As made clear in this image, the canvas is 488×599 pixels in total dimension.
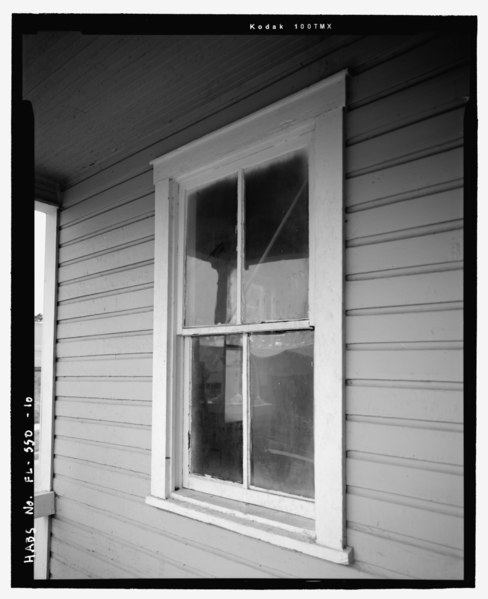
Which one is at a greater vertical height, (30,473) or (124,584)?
(30,473)

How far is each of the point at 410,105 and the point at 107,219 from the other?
4.85ft

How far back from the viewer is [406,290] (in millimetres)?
1063

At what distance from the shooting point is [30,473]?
1.06 meters

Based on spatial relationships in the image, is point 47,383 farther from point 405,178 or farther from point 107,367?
point 405,178

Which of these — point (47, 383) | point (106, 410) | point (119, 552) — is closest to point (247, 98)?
point (106, 410)

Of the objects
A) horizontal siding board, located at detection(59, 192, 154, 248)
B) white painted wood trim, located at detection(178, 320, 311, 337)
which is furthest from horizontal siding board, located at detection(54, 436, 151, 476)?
horizontal siding board, located at detection(59, 192, 154, 248)

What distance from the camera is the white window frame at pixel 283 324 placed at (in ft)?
3.79

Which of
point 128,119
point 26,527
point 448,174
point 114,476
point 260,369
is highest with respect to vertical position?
point 128,119

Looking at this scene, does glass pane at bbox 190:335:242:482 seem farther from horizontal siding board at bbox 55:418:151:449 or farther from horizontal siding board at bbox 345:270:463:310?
horizontal siding board at bbox 345:270:463:310

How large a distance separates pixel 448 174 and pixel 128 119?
4.33 feet

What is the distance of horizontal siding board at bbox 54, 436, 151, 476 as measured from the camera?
68.5 inches

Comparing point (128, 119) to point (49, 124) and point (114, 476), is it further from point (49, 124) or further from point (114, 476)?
point (114, 476)

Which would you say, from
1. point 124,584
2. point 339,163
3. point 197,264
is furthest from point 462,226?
point 124,584

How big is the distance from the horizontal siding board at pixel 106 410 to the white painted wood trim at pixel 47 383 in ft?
0.29
